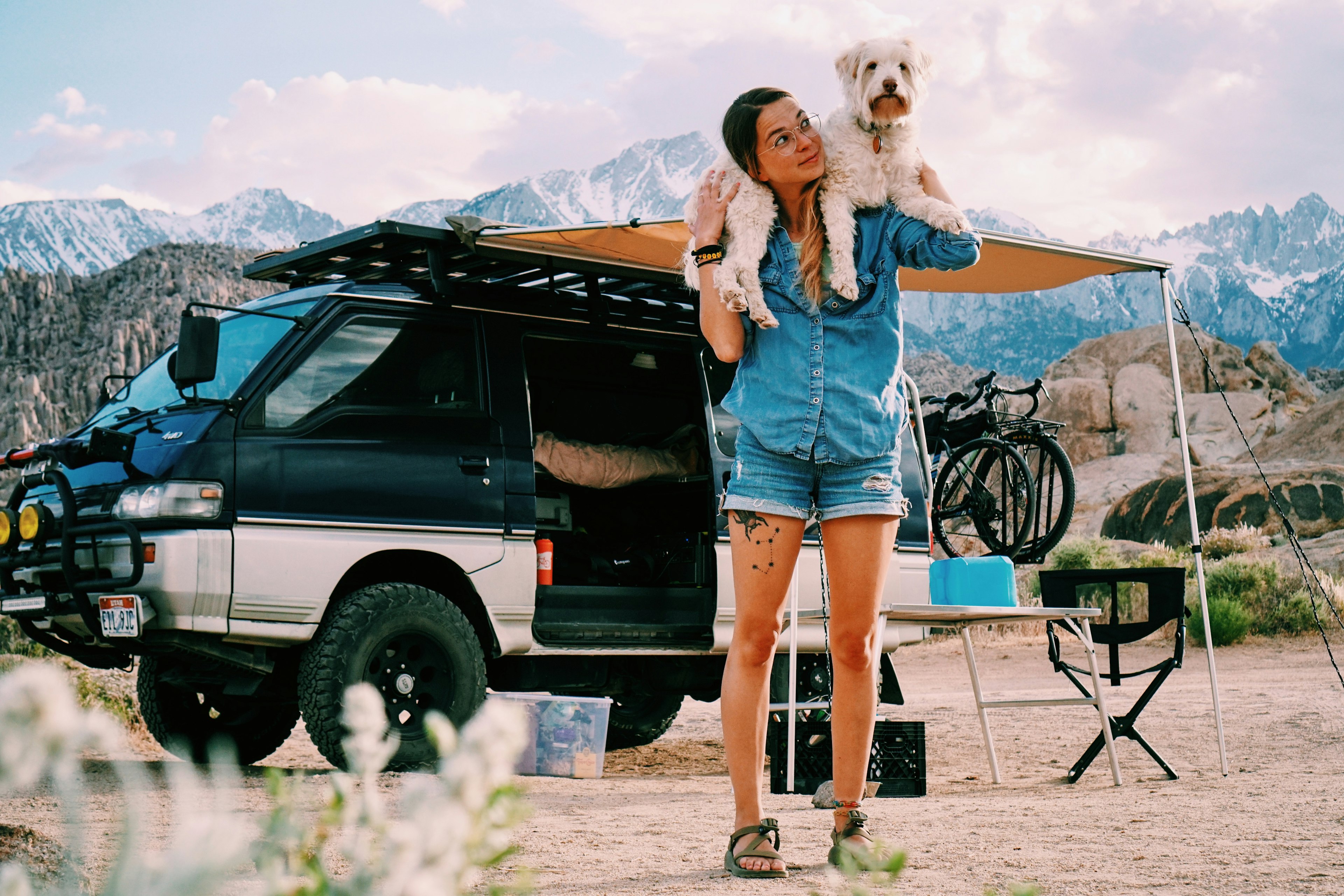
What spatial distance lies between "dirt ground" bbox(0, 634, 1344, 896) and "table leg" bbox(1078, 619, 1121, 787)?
0.08 m

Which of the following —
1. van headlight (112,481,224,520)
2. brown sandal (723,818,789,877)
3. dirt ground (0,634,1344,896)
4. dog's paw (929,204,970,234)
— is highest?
dog's paw (929,204,970,234)

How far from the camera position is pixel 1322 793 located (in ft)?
15.2

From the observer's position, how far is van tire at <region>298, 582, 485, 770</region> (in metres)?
4.94

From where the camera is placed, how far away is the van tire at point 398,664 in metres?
4.94

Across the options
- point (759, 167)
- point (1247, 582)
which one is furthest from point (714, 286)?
point (1247, 582)

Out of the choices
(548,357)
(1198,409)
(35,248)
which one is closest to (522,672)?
(548,357)

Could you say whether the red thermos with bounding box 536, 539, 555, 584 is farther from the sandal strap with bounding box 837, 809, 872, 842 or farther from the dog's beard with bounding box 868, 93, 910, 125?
the dog's beard with bounding box 868, 93, 910, 125

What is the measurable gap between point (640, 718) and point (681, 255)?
2.91 metres

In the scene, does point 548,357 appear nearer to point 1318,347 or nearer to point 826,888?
point 826,888

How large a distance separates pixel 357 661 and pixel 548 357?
200 cm

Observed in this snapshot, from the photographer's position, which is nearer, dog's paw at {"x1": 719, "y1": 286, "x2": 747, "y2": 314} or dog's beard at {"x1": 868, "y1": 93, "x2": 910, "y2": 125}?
dog's paw at {"x1": 719, "y1": 286, "x2": 747, "y2": 314}

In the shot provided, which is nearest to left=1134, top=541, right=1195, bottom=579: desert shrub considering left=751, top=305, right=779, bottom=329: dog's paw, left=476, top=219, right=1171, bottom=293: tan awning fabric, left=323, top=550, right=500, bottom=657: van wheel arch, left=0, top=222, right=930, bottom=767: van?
left=476, top=219, right=1171, bottom=293: tan awning fabric

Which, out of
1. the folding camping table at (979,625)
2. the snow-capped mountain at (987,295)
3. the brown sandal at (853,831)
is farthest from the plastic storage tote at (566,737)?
the snow-capped mountain at (987,295)

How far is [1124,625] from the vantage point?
6.17m
